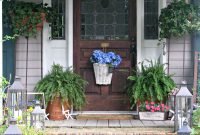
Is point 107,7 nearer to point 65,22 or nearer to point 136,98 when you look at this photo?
point 65,22

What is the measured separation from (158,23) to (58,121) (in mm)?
1993

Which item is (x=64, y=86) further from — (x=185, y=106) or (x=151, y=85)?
(x=185, y=106)

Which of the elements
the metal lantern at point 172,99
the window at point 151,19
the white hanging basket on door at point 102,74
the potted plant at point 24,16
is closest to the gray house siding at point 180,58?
the window at point 151,19

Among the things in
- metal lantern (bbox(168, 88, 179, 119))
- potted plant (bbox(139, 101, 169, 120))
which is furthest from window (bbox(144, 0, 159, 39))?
potted plant (bbox(139, 101, 169, 120))

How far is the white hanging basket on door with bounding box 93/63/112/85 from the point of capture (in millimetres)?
6727

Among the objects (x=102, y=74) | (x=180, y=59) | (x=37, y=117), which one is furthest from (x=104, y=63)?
(x=37, y=117)

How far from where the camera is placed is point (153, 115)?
21.0 ft

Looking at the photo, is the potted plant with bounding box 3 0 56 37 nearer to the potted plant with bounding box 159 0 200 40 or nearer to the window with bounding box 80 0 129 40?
the window with bounding box 80 0 129 40

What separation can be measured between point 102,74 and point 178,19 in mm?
1341

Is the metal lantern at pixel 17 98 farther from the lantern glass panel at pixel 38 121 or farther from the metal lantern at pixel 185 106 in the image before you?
the metal lantern at pixel 185 106

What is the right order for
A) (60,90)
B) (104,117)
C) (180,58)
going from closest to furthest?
(60,90) < (104,117) < (180,58)

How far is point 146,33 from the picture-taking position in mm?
6930

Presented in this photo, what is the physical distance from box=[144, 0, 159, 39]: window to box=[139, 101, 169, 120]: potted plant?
1097 millimetres

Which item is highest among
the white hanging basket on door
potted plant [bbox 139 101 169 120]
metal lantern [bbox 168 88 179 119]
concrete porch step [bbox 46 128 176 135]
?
the white hanging basket on door
